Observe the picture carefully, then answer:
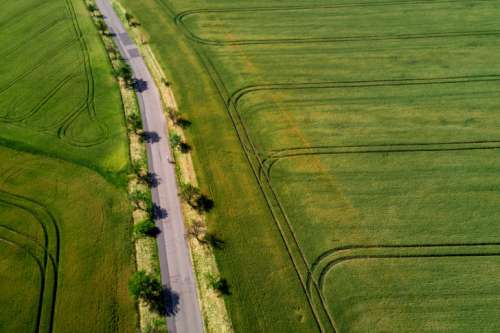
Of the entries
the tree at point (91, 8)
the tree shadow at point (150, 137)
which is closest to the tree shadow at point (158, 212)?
the tree shadow at point (150, 137)

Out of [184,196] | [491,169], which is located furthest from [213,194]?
[491,169]

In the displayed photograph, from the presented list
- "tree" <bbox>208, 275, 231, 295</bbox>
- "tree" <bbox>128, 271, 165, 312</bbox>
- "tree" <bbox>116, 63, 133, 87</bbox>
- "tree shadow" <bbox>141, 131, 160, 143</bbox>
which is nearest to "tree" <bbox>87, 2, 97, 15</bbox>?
"tree" <bbox>116, 63, 133, 87</bbox>

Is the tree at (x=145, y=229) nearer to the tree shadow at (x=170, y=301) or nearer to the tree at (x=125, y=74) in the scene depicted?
the tree shadow at (x=170, y=301)

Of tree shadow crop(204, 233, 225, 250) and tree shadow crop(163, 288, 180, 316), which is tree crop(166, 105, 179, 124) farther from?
tree shadow crop(163, 288, 180, 316)

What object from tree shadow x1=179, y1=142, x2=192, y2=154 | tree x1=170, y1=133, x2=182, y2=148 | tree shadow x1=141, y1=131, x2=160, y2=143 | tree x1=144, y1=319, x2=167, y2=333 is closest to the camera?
tree x1=144, y1=319, x2=167, y2=333

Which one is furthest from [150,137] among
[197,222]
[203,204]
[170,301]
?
[170,301]

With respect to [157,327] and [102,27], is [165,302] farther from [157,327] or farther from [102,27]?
[102,27]

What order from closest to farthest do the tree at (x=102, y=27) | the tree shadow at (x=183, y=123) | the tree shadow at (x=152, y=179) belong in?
the tree shadow at (x=152, y=179) < the tree shadow at (x=183, y=123) < the tree at (x=102, y=27)

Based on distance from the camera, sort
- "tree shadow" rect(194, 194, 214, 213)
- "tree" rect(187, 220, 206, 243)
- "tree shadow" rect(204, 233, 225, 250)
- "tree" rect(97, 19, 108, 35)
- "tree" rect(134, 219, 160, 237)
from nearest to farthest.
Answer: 1. "tree" rect(134, 219, 160, 237)
2. "tree shadow" rect(204, 233, 225, 250)
3. "tree" rect(187, 220, 206, 243)
4. "tree shadow" rect(194, 194, 214, 213)
5. "tree" rect(97, 19, 108, 35)
